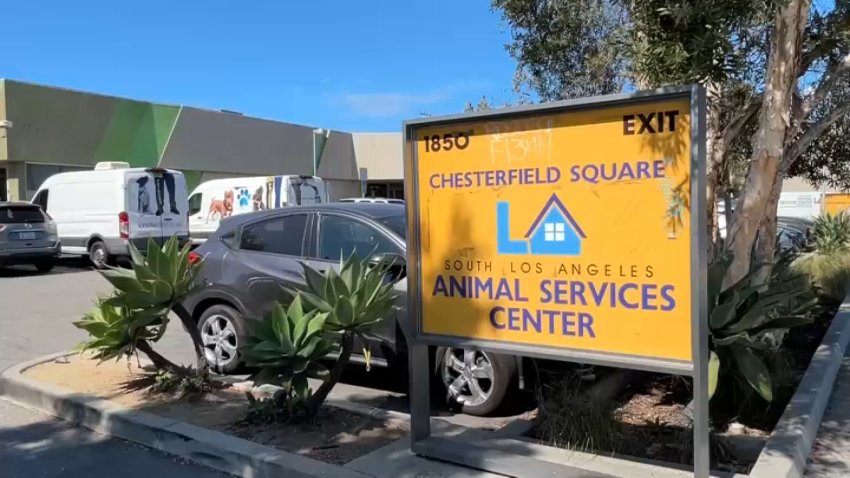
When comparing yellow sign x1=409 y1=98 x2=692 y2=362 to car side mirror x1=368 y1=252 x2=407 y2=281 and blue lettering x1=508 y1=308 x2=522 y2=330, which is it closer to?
blue lettering x1=508 y1=308 x2=522 y2=330

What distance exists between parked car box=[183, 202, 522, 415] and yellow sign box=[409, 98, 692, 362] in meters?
1.12

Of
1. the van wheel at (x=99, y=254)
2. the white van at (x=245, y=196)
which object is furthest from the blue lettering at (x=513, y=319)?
the van wheel at (x=99, y=254)

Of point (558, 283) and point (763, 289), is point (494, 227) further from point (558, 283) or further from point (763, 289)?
point (763, 289)

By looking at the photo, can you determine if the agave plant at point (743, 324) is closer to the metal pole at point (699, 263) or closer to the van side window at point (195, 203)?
the metal pole at point (699, 263)

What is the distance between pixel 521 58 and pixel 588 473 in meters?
7.23

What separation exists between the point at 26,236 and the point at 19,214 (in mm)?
572

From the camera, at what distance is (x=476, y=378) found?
577 centimetres

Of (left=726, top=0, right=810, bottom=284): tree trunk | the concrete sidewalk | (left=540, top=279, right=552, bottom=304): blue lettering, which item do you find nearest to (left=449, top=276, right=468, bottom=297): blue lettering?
(left=540, top=279, right=552, bottom=304): blue lettering

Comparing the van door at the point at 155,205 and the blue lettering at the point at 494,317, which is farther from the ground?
the van door at the point at 155,205

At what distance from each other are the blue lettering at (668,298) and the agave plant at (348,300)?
1.97 metres

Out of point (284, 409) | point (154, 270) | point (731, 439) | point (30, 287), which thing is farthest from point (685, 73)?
point (30, 287)

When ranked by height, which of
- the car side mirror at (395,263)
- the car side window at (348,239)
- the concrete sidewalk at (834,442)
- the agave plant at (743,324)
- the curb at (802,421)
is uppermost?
the car side window at (348,239)

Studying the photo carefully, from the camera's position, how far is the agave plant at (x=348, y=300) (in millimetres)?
5016

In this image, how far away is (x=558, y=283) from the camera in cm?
430
